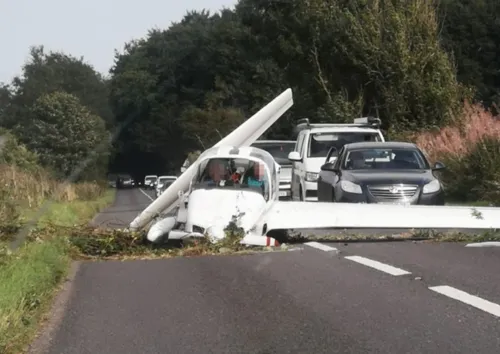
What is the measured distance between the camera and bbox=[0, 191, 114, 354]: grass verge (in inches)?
292

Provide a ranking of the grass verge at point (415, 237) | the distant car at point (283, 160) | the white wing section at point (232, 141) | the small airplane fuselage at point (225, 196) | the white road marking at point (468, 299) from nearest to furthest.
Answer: the white road marking at point (468, 299) < the small airplane fuselage at point (225, 196) < the grass verge at point (415, 237) < the white wing section at point (232, 141) < the distant car at point (283, 160)

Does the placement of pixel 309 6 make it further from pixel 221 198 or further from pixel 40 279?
pixel 40 279

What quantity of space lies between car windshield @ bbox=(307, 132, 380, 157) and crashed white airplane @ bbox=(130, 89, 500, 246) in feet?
22.8

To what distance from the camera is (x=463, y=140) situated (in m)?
25.5

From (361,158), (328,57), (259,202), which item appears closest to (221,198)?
(259,202)

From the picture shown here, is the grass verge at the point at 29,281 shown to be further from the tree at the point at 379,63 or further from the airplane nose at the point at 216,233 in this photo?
the tree at the point at 379,63

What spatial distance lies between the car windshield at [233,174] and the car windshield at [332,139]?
746 centimetres

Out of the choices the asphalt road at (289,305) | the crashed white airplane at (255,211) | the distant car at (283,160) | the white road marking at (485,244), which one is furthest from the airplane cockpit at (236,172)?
the distant car at (283,160)

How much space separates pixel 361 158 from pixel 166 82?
152 ft

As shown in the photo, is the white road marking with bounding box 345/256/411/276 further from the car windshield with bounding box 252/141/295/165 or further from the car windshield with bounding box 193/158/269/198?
the car windshield with bounding box 252/141/295/165

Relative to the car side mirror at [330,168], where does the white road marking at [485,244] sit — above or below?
below

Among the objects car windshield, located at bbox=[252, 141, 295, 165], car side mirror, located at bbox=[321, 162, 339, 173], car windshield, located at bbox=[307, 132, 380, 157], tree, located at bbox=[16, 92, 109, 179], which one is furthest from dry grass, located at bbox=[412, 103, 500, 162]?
tree, located at bbox=[16, 92, 109, 179]

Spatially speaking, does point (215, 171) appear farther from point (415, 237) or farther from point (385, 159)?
point (385, 159)

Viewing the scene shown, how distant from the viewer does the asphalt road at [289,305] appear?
740cm
